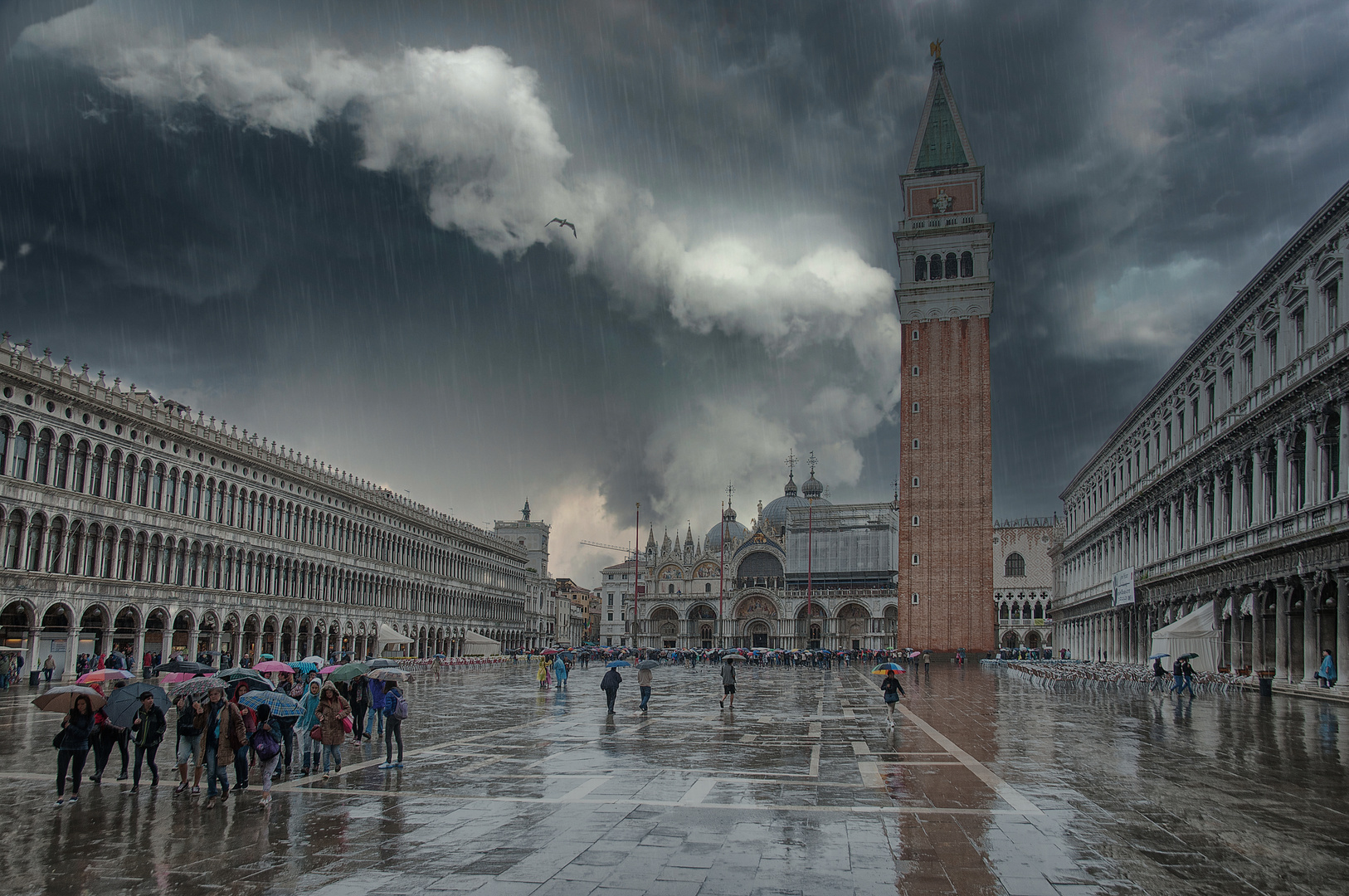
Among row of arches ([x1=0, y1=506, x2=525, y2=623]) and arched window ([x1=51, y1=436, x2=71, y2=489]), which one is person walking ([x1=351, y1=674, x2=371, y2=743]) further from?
arched window ([x1=51, y1=436, x2=71, y2=489])

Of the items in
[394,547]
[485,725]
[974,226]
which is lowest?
[485,725]

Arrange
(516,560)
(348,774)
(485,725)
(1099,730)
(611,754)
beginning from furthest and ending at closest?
(516,560) → (485,725) → (1099,730) → (611,754) → (348,774)

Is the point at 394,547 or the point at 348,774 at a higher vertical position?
the point at 394,547

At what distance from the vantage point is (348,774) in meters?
13.5

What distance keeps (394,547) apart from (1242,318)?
54.7 meters

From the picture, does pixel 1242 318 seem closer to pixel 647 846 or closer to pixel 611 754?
pixel 611 754

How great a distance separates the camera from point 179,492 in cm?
4378

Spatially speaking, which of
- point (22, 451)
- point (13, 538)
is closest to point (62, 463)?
point (22, 451)

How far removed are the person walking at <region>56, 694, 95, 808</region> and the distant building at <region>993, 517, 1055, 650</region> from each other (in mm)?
93115

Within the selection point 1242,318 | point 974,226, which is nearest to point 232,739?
point 1242,318

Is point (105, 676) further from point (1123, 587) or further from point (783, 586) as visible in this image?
point (783, 586)

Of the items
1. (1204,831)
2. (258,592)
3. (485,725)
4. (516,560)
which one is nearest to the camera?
(1204,831)

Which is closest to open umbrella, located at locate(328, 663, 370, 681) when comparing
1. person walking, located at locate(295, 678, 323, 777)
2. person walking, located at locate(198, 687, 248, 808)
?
person walking, located at locate(295, 678, 323, 777)

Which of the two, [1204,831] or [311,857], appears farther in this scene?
[1204,831]
